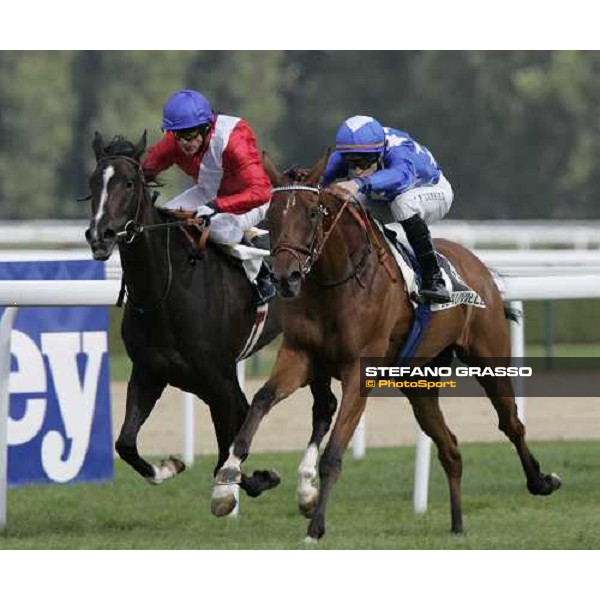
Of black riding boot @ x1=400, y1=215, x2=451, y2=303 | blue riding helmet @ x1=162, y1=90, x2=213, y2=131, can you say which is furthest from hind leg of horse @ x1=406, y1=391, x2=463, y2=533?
blue riding helmet @ x1=162, y1=90, x2=213, y2=131

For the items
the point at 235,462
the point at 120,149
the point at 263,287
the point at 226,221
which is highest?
the point at 120,149

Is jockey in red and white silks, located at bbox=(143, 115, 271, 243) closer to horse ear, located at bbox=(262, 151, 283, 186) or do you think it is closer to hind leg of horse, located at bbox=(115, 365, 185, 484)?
horse ear, located at bbox=(262, 151, 283, 186)

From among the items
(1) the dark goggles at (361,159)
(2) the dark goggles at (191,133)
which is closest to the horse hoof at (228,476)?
(1) the dark goggles at (361,159)

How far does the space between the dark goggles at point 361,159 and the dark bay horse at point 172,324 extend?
0.74 m

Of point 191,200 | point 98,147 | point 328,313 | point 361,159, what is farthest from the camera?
point 191,200

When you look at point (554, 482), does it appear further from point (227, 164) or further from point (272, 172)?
point (272, 172)

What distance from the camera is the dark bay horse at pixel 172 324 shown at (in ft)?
23.3

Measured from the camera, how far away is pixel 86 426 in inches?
338

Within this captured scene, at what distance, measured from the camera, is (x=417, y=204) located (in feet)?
23.9

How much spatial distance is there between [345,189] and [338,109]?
38237mm

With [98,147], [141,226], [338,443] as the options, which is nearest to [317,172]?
[141,226]

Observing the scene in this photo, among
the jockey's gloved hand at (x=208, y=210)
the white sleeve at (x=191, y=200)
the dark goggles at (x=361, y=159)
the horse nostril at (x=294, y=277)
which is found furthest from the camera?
the white sleeve at (x=191, y=200)

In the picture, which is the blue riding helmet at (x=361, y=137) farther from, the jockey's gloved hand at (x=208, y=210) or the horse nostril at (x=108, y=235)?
the horse nostril at (x=108, y=235)

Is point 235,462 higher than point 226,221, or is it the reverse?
point 226,221
